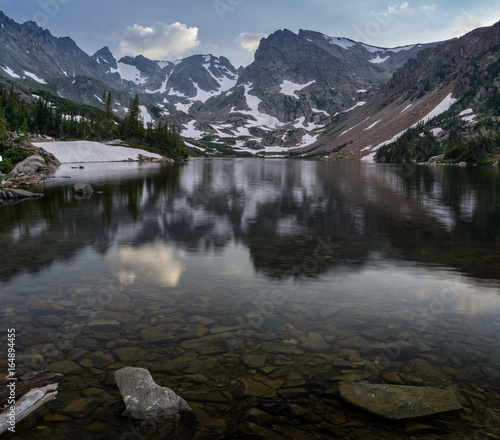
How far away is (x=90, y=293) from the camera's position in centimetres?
1146

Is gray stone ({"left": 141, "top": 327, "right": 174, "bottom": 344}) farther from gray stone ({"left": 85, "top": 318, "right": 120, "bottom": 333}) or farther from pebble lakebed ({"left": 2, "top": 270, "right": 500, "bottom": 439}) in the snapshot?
gray stone ({"left": 85, "top": 318, "right": 120, "bottom": 333})

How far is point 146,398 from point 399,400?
460 cm

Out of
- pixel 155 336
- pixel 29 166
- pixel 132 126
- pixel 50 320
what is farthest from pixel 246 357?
pixel 132 126

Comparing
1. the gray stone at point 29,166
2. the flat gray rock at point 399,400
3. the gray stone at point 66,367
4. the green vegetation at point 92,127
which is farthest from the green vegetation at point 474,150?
the gray stone at point 66,367

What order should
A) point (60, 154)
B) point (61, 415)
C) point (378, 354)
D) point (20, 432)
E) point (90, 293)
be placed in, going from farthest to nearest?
point (60, 154), point (90, 293), point (378, 354), point (61, 415), point (20, 432)

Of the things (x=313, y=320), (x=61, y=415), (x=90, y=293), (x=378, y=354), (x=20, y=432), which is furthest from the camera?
(x=90, y=293)

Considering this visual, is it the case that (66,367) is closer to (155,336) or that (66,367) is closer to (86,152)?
(155,336)

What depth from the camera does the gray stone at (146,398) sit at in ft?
20.2

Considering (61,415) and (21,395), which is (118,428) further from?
(21,395)

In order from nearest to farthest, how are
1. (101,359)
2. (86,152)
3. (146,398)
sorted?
1. (146,398)
2. (101,359)
3. (86,152)

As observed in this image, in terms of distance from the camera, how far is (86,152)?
404ft

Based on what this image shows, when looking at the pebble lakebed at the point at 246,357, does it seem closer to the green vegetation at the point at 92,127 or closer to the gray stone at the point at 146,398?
the gray stone at the point at 146,398

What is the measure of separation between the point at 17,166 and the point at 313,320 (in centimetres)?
6518

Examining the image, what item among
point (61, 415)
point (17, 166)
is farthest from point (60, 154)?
point (61, 415)
